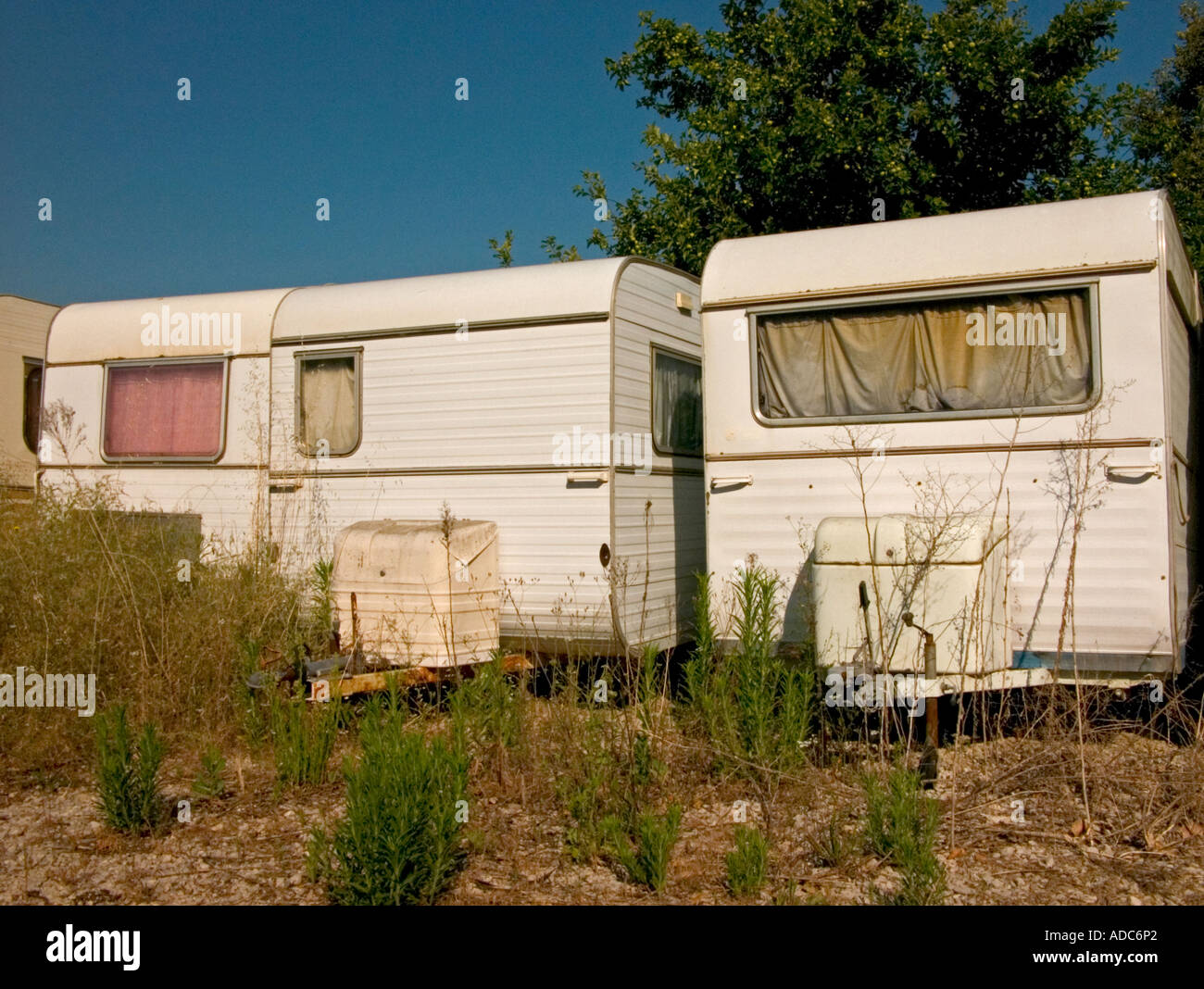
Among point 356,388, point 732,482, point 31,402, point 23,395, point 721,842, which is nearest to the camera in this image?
point 721,842

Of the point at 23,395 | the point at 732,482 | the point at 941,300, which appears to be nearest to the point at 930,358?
the point at 941,300

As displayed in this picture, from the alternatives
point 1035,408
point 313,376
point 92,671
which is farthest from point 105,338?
point 1035,408

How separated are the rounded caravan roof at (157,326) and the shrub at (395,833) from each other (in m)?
4.43

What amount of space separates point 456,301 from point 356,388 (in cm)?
95

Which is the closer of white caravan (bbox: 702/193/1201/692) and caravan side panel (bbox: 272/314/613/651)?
white caravan (bbox: 702/193/1201/692)

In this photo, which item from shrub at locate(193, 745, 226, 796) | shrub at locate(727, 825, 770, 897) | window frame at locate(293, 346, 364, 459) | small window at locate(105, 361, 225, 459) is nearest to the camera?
shrub at locate(727, 825, 770, 897)

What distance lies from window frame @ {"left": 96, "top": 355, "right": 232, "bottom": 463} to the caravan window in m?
3.92

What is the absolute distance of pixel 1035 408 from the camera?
533 cm

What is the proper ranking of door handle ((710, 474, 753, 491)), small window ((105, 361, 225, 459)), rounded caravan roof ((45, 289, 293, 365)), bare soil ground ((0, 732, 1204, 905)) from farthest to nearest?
1. small window ((105, 361, 225, 459))
2. rounded caravan roof ((45, 289, 293, 365))
3. door handle ((710, 474, 753, 491))
4. bare soil ground ((0, 732, 1204, 905))

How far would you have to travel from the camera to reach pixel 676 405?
719cm

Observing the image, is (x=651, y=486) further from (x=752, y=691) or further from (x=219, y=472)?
(x=219, y=472)

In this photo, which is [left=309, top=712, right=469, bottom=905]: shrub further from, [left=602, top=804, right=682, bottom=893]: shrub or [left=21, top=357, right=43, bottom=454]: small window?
[left=21, top=357, right=43, bottom=454]: small window

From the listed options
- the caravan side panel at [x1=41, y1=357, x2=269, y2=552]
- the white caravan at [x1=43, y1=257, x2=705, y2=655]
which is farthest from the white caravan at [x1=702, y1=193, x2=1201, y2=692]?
the caravan side panel at [x1=41, y1=357, x2=269, y2=552]

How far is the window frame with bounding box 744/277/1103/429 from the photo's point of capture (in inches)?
207
